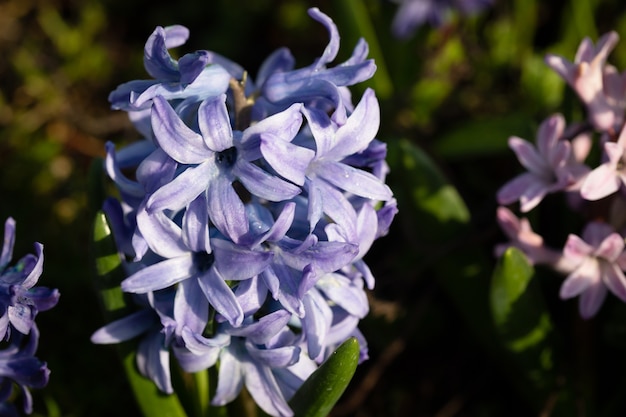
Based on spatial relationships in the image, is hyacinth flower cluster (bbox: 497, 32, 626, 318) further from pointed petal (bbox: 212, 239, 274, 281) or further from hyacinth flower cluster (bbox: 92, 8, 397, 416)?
pointed petal (bbox: 212, 239, 274, 281)

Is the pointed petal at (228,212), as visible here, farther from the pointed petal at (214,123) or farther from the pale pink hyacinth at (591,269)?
the pale pink hyacinth at (591,269)

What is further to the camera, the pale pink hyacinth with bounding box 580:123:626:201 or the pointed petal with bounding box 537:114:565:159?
the pointed petal with bounding box 537:114:565:159

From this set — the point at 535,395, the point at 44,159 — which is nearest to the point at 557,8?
the point at 535,395

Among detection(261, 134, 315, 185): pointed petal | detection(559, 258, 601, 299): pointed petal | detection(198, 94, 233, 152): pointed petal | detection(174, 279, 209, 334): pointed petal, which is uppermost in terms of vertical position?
detection(198, 94, 233, 152): pointed petal

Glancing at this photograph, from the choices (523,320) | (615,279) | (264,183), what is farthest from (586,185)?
(264,183)

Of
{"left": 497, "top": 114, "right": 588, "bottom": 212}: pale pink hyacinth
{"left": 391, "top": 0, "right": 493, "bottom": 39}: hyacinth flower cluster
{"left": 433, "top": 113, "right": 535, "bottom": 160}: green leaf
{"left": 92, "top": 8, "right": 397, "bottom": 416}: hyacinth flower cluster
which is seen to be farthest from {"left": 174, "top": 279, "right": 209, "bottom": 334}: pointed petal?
{"left": 391, "top": 0, "right": 493, "bottom": 39}: hyacinth flower cluster

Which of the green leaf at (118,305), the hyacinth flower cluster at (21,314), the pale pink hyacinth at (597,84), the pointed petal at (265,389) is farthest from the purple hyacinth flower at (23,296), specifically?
the pale pink hyacinth at (597,84)
